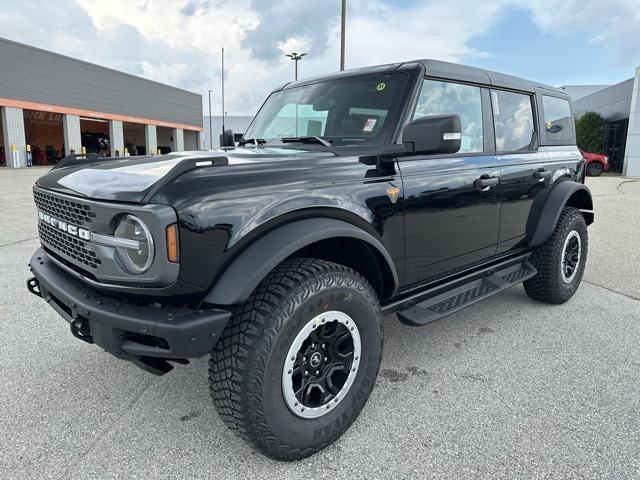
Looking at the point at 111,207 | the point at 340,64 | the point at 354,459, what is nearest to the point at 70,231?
the point at 111,207

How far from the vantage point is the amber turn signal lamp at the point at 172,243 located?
177 cm

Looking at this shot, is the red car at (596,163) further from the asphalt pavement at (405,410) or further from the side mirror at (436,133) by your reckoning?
the side mirror at (436,133)

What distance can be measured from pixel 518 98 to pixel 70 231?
3.42 m

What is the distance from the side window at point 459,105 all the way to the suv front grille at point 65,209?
186 centimetres

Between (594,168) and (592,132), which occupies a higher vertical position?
(592,132)

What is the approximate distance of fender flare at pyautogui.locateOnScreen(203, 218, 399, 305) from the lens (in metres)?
1.85

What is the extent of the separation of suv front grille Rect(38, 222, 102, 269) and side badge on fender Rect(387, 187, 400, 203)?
4.78ft

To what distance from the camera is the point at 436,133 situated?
2.34m

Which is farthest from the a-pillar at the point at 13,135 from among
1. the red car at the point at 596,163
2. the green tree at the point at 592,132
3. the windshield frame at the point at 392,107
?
the green tree at the point at 592,132

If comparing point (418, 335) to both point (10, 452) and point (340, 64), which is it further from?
point (340, 64)

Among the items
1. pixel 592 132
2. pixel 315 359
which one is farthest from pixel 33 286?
pixel 592 132

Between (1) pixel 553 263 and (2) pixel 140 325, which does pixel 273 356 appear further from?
(1) pixel 553 263

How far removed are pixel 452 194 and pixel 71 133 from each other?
35441 millimetres

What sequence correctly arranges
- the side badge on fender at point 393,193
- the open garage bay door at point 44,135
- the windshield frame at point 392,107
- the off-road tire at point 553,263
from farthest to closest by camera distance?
the open garage bay door at point 44,135 → the off-road tire at point 553,263 → the windshield frame at point 392,107 → the side badge on fender at point 393,193
